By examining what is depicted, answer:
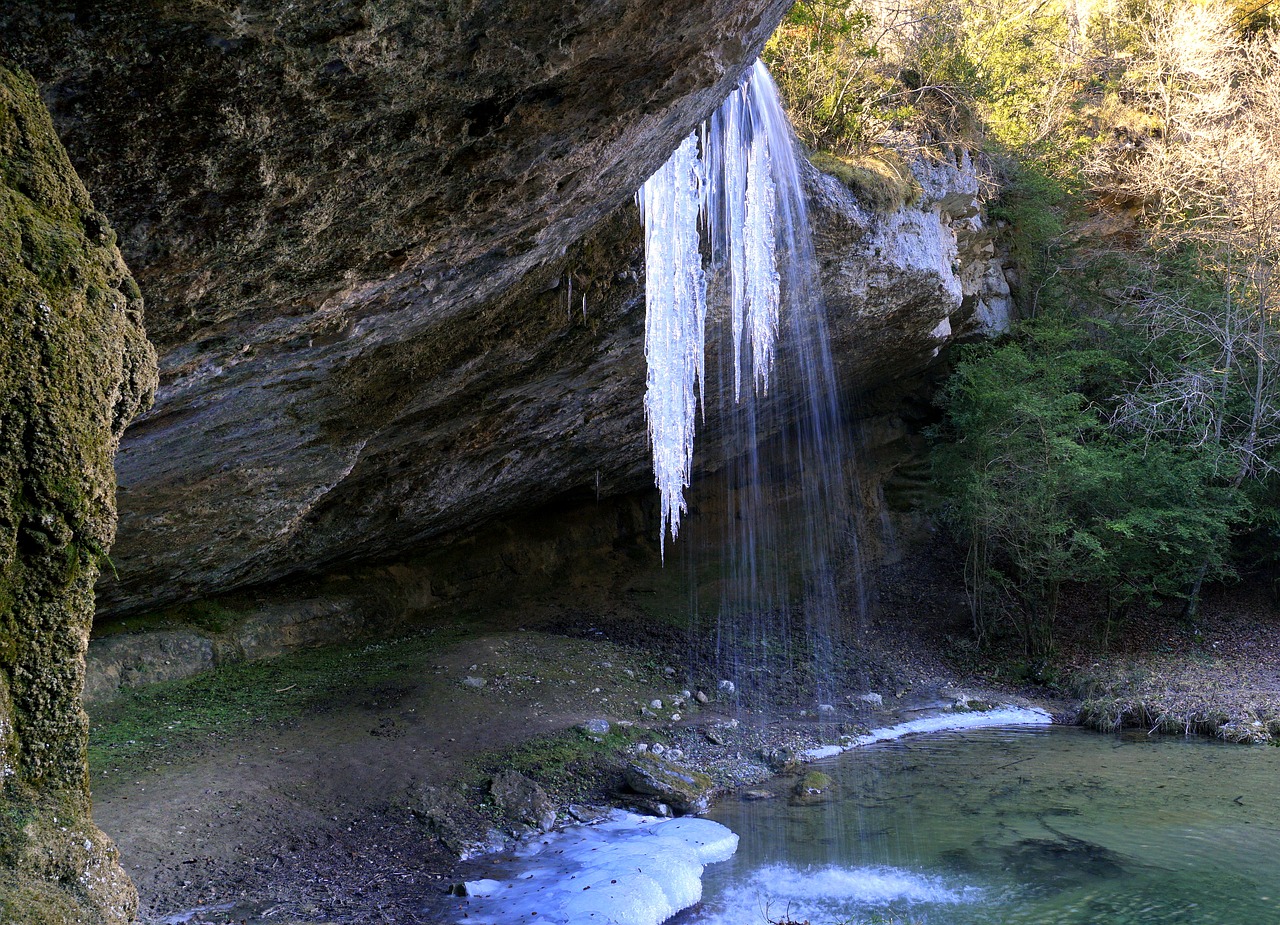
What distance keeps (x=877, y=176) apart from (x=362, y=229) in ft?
25.2

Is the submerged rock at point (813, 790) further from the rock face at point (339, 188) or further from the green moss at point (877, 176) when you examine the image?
the green moss at point (877, 176)

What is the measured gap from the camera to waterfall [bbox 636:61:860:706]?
28.9ft

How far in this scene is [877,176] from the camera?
10.9 metres

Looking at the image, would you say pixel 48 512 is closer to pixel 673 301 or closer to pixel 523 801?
pixel 523 801

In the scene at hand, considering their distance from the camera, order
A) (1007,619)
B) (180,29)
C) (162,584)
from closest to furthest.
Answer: (180,29) → (162,584) → (1007,619)

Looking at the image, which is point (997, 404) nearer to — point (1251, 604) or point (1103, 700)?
point (1103, 700)

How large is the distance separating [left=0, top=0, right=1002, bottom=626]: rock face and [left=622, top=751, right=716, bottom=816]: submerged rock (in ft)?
13.3

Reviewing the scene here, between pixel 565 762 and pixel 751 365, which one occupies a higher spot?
pixel 751 365

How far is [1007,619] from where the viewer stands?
48.6ft

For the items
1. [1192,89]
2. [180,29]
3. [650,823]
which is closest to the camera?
[180,29]

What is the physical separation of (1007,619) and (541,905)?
11301 millimetres

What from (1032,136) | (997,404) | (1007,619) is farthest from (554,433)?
(1032,136)

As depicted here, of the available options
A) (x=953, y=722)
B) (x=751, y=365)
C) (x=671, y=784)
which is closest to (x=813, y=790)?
(x=671, y=784)

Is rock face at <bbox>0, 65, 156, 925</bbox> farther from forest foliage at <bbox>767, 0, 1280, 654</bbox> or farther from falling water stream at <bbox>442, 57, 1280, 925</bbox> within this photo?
forest foliage at <bbox>767, 0, 1280, 654</bbox>
